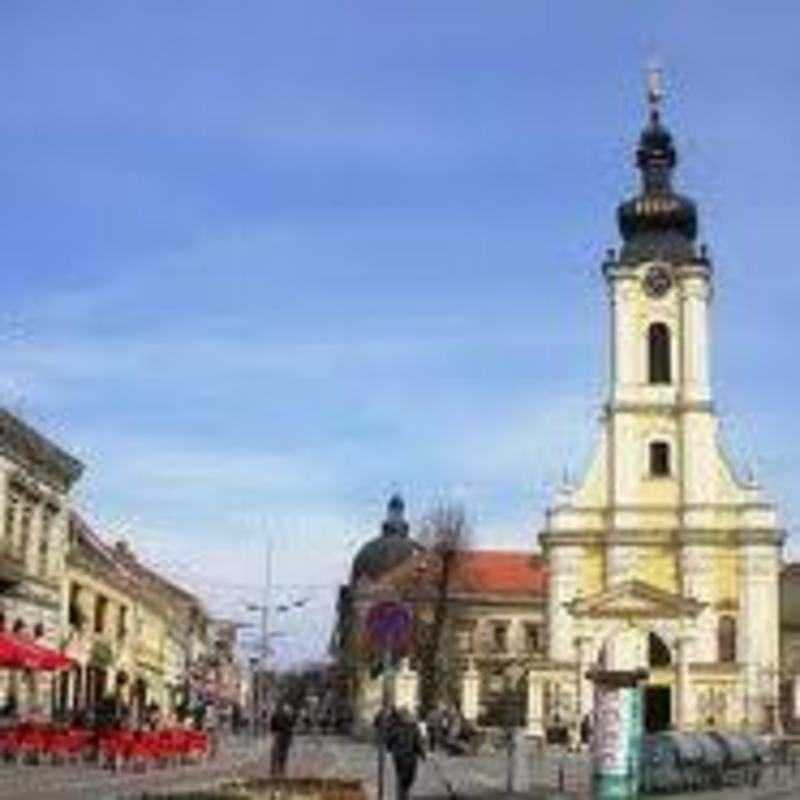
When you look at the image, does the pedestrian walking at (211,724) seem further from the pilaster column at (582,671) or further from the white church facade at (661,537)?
the pilaster column at (582,671)

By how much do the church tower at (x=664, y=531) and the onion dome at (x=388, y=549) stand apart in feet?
130

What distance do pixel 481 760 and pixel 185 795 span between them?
4648 cm

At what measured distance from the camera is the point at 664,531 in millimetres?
112125

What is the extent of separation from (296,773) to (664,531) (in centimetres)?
6646

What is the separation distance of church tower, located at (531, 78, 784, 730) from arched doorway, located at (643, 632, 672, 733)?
9 centimetres

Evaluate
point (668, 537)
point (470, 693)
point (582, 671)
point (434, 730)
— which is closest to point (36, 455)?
point (434, 730)

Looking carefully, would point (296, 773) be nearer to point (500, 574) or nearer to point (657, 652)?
point (657, 652)

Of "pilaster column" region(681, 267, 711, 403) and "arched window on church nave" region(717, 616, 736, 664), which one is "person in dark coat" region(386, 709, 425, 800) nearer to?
"arched window on church nave" region(717, 616, 736, 664)

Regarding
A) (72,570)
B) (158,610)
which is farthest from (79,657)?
(158,610)

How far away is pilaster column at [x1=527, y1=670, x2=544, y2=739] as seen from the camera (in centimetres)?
10631

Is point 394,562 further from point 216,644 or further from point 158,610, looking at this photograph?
point 158,610

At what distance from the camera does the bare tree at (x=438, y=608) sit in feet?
357

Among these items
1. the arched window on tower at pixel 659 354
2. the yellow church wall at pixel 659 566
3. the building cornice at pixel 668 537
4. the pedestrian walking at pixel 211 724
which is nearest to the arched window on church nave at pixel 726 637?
the yellow church wall at pixel 659 566

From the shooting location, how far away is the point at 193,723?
281ft
